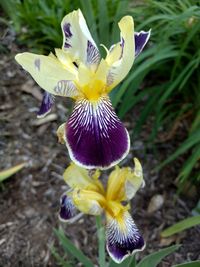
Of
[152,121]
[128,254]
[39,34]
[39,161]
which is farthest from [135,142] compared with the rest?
[128,254]

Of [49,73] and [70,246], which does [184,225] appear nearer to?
[70,246]

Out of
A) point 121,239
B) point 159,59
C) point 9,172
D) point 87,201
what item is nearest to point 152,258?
point 121,239

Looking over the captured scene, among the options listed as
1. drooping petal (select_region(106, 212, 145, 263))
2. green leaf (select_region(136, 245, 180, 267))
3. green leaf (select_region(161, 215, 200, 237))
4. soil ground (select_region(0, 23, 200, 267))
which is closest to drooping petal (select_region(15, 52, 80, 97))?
drooping petal (select_region(106, 212, 145, 263))

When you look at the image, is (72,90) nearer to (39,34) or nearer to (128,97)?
(128,97)

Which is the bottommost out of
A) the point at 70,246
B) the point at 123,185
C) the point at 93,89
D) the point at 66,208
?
the point at 70,246

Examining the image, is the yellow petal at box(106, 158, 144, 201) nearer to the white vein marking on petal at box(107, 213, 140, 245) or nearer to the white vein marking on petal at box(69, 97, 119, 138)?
the white vein marking on petal at box(107, 213, 140, 245)

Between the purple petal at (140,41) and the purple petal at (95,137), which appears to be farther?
the purple petal at (140,41)

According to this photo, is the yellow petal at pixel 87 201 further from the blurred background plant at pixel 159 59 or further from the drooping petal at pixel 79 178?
the blurred background plant at pixel 159 59

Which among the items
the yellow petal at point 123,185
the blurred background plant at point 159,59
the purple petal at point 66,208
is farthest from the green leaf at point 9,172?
the yellow petal at point 123,185
